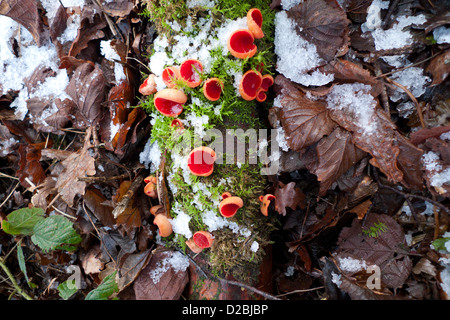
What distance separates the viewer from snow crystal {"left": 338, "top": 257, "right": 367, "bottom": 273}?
6.59 feet

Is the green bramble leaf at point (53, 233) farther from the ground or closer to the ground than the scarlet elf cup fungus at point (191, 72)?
closer to the ground

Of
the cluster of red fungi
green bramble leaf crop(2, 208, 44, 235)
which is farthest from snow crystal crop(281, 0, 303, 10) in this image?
green bramble leaf crop(2, 208, 44, 235)

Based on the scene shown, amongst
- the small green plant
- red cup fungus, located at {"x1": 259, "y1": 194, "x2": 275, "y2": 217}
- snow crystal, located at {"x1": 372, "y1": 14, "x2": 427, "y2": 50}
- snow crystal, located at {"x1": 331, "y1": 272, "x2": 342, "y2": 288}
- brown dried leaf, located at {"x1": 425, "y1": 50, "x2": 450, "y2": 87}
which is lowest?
snow crystal, located at {"x1": 331, "y1": 272, "x2": 342, "y2": 288}

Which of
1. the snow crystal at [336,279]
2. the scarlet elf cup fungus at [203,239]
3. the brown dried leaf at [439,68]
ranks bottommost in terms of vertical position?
the snow crystal at [336,279]

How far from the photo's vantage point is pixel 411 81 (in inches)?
76.9

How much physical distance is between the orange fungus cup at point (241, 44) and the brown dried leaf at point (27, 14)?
174 cm

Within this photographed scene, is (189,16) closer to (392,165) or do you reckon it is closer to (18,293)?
(392,165)

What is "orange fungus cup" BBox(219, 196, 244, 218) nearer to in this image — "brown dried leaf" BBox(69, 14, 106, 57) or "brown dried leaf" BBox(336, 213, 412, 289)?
"brown dried leaf" BBox(336, 213, 412, 289)

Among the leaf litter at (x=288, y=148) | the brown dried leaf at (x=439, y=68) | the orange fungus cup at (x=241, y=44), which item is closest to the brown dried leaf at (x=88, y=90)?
the leaf litter at (x=288, y=148)

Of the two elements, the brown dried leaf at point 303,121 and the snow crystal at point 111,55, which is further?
the snow crystal at point 111,55

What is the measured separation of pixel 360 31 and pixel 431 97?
2.10ft

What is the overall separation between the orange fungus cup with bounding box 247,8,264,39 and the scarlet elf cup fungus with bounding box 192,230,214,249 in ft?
4.29

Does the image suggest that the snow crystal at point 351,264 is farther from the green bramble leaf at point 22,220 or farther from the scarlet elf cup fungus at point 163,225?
the green bramble leaf at point 22,220

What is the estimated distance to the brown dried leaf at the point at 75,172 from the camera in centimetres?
217
